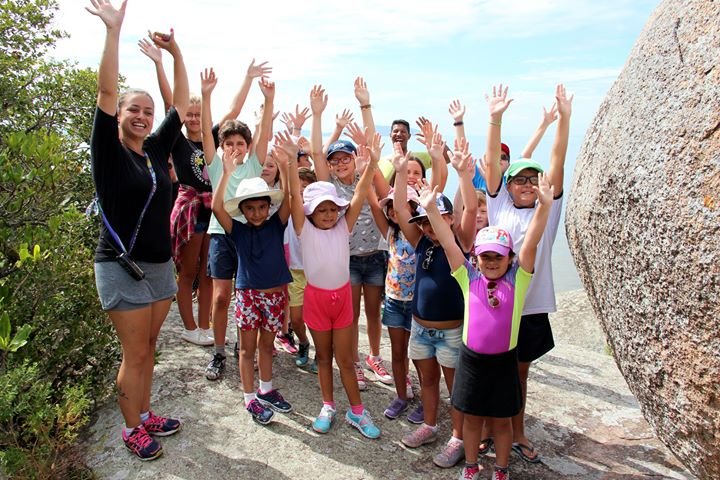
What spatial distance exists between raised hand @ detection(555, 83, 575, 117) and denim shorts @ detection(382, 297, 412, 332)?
1.81m

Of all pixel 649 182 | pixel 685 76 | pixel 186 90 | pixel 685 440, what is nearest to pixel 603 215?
pixel 649 182

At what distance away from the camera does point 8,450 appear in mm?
3332

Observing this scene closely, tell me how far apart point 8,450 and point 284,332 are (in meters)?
2.78

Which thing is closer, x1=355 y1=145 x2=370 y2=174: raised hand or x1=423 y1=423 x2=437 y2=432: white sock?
x1=423 y1=423 x2=437 y2=432: white sock

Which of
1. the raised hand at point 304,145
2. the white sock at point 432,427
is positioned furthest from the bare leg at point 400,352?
the raised hand at point 304,145

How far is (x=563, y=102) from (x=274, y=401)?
10.5ft

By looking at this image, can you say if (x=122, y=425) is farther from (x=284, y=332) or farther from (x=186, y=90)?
(x=186, y=90)

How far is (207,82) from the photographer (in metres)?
4.64

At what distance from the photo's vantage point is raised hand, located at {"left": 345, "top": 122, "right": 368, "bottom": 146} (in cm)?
499

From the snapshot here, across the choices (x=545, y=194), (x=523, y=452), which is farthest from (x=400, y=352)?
(x=545, y=194)

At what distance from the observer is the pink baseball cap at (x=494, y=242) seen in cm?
351

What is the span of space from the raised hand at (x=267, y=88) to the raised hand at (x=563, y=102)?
92.5 inches

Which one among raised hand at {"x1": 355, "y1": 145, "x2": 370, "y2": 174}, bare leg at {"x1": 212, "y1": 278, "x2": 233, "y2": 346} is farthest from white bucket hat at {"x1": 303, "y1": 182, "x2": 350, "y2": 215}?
bare leg at {"x1": 212, "y1": 278, "x2": 233, "y2": 346}

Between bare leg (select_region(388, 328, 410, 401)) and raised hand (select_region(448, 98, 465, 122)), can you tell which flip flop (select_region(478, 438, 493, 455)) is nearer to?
bare leg (select_region(388, 328, 410, 401))
